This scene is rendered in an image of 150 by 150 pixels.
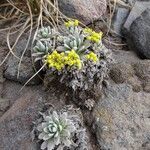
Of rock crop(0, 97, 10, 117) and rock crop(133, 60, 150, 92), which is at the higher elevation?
rock crop(133, 60, 150, 92)

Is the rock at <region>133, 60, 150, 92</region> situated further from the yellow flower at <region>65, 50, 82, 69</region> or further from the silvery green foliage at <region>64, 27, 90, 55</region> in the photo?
the yellow flower at <region>65, 50, 82, 69</region>

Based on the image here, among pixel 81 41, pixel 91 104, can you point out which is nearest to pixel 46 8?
pixel 81 41

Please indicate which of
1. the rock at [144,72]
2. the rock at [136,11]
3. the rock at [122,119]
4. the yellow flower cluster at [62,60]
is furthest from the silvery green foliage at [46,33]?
the rock at [136,11]

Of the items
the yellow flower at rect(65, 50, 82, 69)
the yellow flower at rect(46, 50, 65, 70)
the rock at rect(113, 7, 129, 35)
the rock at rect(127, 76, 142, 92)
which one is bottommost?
the rock at rect(127, 76, 142, 92)

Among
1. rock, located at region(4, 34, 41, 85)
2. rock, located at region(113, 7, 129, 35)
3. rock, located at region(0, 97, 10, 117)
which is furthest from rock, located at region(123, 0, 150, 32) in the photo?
rock, located at region(0, 97, 10, 117)

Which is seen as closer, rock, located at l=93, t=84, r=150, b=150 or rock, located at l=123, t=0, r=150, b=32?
rock, located at l=93, t=84, r=150, b=150
